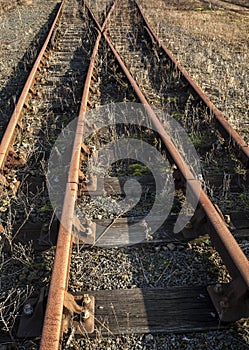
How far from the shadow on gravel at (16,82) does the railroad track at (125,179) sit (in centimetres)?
26

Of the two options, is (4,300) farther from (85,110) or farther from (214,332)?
(85,110)

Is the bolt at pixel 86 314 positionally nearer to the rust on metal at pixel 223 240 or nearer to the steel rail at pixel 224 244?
the steel rail at pixel 224 244

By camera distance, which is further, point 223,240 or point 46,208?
point 46,208

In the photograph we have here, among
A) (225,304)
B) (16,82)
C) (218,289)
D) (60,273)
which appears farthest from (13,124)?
(225,304)

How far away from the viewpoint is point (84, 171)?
394 cm

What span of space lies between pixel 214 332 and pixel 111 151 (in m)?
2.53

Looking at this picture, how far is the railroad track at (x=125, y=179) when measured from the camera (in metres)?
2.34

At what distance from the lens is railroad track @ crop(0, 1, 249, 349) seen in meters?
2.34

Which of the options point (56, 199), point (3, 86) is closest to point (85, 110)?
point (56, 199)

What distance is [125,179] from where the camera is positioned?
12.7 feet

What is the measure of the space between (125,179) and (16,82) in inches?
155

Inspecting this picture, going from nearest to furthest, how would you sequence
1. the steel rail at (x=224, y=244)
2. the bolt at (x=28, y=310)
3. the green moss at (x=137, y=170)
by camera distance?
1. the steel rail at (x=224, y=244)
2. the bolt at (x=28, y=310)
3. the green moss at (x=137, y=170)

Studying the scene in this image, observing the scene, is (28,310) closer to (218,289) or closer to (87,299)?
(87,299)

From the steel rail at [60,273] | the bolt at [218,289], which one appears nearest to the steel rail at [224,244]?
the bolt at [218,289]
